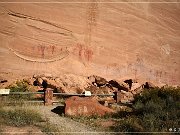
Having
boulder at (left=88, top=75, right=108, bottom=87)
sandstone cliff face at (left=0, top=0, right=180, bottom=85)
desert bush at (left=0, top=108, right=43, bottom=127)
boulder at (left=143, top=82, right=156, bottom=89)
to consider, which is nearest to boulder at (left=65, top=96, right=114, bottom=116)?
desert bush at (left=0, top=108, right=43, bottom=127)

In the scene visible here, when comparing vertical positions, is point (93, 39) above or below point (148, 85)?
above

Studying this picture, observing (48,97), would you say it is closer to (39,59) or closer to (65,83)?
(65,83)

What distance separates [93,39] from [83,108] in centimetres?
626

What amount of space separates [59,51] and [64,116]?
5.65 metres

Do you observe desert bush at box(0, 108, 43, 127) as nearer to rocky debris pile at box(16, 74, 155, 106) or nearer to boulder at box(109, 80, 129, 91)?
rocky debris pile at box(16, 74, 155, 106)

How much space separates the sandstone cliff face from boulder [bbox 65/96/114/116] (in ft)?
15.7

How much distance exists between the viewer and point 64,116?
37.9 ft

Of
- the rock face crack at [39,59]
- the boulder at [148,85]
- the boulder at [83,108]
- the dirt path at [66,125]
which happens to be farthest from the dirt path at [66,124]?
the boulder at [148,85]

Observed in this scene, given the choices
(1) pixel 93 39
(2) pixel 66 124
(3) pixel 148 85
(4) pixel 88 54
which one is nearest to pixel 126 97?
(3) pixel 148 85

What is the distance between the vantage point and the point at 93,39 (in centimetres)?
1744

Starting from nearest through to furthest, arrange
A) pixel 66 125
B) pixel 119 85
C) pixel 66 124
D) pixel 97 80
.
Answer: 1. pixel 66 125
2. pixel 66 124
3. pixel 97 80
4. pixel 119 85

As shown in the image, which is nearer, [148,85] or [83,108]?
[83,108]

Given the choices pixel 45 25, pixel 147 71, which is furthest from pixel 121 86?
pixel 45 25

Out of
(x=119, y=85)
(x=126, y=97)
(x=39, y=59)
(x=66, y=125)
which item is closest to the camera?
(x=66, y=125)
